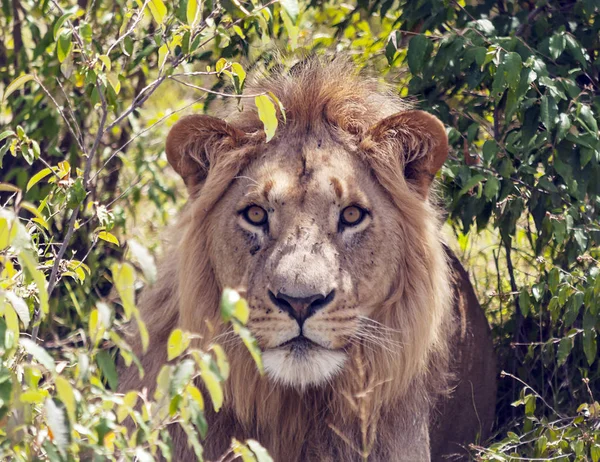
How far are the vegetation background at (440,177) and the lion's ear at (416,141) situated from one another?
38cm

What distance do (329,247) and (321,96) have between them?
76cm

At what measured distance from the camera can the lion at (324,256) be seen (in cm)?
379

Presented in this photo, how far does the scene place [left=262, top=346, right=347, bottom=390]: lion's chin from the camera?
3531mm

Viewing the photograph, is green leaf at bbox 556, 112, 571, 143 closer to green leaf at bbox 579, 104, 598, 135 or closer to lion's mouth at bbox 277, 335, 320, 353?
green leaf at bbox 579, 104, 598, 135

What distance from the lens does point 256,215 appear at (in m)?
3.92

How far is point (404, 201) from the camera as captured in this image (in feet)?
13.4

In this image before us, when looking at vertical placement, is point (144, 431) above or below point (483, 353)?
above

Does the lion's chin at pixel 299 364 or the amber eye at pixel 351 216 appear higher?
the amber eye at pixel 351 216

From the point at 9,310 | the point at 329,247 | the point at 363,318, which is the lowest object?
the point at 363,318

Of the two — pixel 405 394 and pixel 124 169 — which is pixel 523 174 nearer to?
pixel 405 394

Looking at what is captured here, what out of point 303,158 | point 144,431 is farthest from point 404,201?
point 144,431

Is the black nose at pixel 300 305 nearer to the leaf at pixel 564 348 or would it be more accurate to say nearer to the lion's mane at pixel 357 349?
the lion's mane at pixel 357 349

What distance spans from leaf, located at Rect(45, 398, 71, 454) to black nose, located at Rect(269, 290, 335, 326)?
122cm

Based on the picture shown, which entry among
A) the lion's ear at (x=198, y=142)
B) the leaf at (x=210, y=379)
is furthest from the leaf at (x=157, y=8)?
the leaf at (x=210, y=379)
